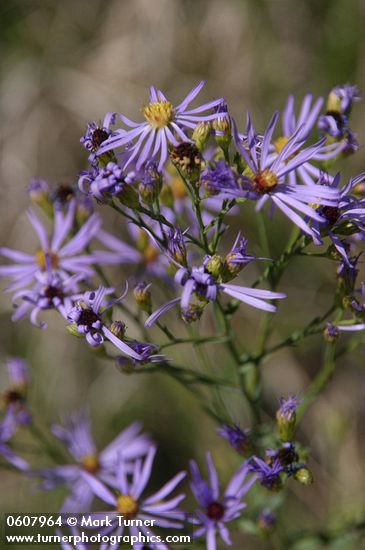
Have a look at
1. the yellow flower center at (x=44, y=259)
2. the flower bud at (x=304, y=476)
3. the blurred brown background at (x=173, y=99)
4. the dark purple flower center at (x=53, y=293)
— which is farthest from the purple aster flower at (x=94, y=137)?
the blurred brown background at (x=173, y=99)

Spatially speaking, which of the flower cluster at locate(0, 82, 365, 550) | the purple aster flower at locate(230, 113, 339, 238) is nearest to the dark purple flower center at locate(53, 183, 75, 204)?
the flower cluster at locate(0, 82, 365, 550)

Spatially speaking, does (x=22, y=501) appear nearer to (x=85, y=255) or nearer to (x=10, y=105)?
(x=85, y=255)

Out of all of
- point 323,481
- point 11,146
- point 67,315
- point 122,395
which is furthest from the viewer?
point 11,146

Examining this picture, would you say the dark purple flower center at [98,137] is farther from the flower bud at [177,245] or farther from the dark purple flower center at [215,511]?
the dark purple flower center at [215,511]

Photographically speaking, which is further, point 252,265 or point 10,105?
point 10,105

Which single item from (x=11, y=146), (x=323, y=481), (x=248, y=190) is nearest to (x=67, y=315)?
(x=248, y=190)

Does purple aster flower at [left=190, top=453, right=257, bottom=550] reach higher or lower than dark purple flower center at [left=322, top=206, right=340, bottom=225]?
lower

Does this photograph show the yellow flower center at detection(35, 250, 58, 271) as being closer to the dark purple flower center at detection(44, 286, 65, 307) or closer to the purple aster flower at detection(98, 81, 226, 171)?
the dark purple flower center at detection(44, 286, 65, 307)
